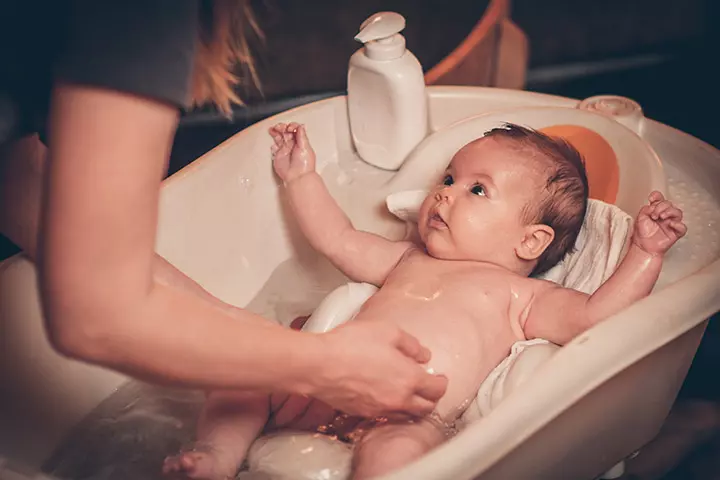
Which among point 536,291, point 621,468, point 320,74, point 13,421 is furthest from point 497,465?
point 320,74

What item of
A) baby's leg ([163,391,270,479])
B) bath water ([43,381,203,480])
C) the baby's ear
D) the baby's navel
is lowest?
bath water ([43,381,203,480])

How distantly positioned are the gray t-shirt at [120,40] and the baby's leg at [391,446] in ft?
1.64

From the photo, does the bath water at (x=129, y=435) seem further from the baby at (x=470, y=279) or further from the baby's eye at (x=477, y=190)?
the baby's eye at (x=477, y=190)

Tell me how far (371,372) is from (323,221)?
→ 1.71 ft

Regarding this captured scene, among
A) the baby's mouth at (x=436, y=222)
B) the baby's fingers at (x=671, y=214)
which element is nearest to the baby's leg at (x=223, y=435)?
the baby's mouth at (x=436, y=222)

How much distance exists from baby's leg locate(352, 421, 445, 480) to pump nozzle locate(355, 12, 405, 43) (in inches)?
25.7

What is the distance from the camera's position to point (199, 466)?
91 centimetres

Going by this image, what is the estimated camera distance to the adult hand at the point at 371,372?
30.5 inches

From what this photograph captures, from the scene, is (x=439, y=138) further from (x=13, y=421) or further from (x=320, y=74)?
(x=320, y=74)

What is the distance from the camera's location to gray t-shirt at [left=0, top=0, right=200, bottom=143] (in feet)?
1.78

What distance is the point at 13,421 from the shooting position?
0.99 m

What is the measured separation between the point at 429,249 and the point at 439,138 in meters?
0.27

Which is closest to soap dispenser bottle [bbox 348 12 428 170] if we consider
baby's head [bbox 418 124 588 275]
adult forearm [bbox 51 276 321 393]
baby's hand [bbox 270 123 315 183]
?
baby's hand [bbox 270 123 315 183]

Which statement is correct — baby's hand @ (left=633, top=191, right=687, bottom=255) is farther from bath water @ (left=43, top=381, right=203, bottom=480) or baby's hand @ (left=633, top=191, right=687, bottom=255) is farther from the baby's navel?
bath water @ (left=43, top=381, right=203, bottom=480)
